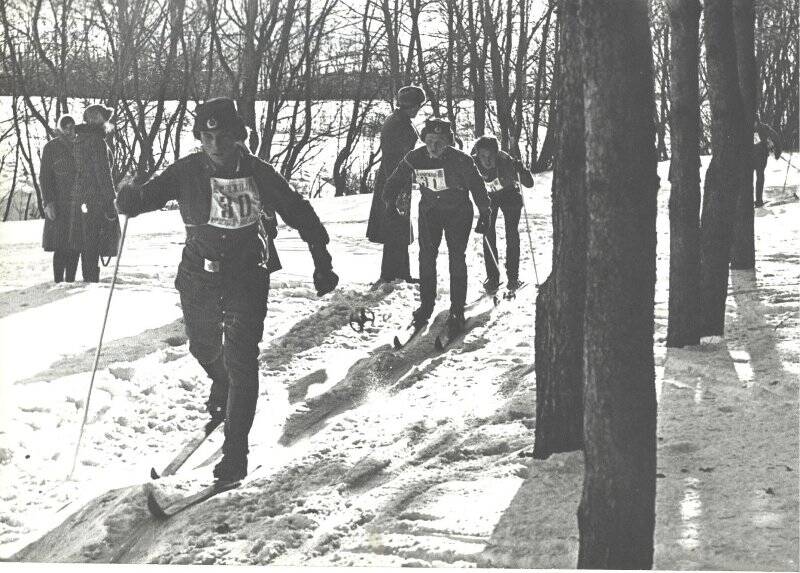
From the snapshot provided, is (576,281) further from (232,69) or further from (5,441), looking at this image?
(232,69)

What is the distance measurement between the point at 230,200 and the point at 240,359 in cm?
69

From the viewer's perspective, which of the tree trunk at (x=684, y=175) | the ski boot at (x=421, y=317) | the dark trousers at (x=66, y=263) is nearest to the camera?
the tree trunk at (x=684, y=175)

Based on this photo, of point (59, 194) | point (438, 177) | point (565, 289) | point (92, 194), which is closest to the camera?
point (565, 289)

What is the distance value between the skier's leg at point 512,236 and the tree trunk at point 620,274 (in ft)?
19.8

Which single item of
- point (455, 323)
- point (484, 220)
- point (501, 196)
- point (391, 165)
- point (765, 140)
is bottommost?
point (455, 323)

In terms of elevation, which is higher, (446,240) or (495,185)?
(495,185)

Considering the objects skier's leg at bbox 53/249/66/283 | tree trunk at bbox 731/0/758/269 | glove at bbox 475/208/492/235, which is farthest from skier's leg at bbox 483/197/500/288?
skier's leg at bbox 53/249/66/283

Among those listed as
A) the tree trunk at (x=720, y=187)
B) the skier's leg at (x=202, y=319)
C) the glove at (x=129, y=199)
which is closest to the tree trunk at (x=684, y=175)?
the tree trunk at (x=720, y=187)

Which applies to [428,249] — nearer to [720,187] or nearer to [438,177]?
[438,177]

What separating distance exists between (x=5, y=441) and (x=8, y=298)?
4.27 ft

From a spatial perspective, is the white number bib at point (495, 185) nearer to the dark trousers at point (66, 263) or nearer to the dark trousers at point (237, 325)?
the dark trousers at point (66, 263)

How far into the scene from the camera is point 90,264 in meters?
9.14

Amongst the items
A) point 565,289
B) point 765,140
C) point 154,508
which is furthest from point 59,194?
point 565,289

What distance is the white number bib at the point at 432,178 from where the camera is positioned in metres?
7.31
